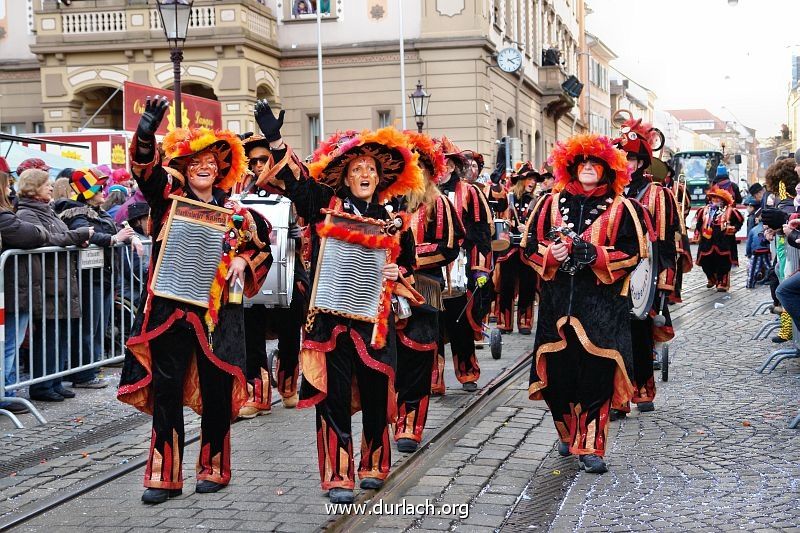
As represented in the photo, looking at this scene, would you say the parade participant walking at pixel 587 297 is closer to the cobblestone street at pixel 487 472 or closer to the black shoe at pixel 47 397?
the cobblestone street at pixel 487 472

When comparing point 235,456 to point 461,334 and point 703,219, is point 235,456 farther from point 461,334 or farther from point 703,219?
point 703,219

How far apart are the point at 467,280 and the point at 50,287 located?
134 inches

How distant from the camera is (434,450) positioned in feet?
23.6

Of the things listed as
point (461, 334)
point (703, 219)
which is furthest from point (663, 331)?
point (703, 219)

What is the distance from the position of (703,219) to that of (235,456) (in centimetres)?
1451

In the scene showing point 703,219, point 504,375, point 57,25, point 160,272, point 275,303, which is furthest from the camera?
point 57,25

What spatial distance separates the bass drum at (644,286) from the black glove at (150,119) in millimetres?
3461

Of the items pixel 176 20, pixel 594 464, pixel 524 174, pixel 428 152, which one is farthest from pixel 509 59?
pixel 594 464

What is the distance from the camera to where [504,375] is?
10109 millimetres

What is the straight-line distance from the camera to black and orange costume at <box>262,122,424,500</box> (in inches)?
232

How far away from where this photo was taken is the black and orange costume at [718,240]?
63.2 ft

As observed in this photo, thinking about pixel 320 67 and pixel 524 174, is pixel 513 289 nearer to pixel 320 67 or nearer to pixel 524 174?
pixel 524 174

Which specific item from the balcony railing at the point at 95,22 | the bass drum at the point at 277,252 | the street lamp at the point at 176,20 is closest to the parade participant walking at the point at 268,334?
the bass drum at the point at 277,252

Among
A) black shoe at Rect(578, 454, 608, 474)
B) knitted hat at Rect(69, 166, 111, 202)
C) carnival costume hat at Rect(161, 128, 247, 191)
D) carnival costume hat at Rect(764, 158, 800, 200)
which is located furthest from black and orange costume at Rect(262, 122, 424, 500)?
carnival costume hat at Rect(764, 158, 800, 200)
